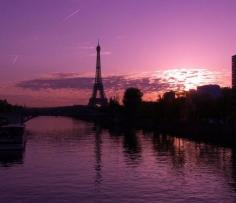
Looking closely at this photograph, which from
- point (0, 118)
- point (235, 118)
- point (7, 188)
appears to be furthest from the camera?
point (0, 118)

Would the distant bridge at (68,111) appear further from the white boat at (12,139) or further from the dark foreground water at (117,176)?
the dark foreground water at (117,176)

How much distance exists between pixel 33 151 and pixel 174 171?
13853 millimetres

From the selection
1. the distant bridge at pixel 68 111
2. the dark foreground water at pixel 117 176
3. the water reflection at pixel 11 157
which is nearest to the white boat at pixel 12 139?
the water reflection at pixel 11 157

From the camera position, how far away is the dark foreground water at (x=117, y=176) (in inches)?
754

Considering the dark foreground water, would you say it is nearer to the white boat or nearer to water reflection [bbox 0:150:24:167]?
water reflection [bbox 0:150:24:167]

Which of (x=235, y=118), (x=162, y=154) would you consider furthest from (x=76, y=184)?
(x=235, y=118)

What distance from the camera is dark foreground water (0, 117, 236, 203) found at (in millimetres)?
19156

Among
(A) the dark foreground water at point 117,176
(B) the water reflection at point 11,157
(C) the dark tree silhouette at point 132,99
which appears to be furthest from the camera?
(C) the dark tree silhouette at point 132,99

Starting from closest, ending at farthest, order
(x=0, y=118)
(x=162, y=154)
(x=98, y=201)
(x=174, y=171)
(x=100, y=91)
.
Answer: (x=98, y=201) < (x=174, y=171) < (x=162, y=154) < (x=0, y=118) < (x=100, y=91)

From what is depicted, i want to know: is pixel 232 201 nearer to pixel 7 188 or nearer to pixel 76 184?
pixel 76 184

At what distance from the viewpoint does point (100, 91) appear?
394ft

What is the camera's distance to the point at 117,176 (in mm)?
23875

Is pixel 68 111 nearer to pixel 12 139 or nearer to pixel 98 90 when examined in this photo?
pixel 98 90

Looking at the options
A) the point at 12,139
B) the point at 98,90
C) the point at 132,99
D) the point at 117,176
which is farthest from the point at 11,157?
the point at 98,90
